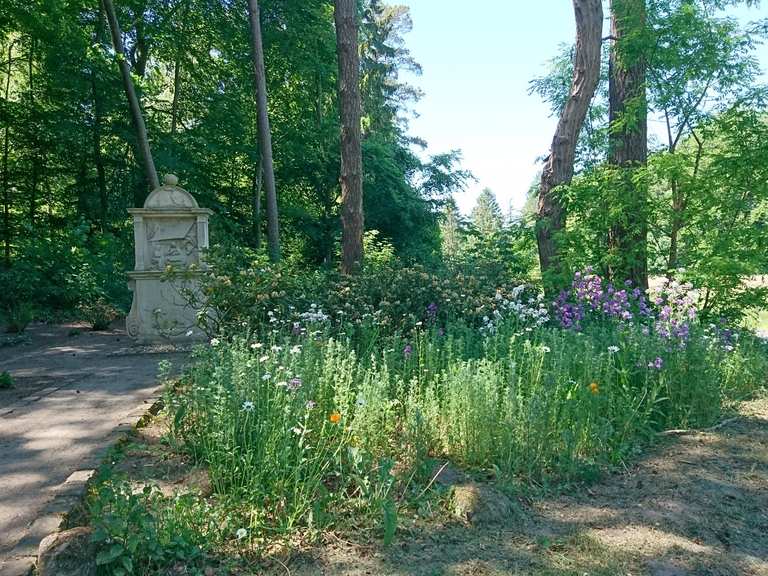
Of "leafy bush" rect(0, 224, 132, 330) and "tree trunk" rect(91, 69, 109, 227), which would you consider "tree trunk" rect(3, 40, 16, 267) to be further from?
"leafy bush" rect(0, 224, 132, 330)

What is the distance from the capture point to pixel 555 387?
3908mm

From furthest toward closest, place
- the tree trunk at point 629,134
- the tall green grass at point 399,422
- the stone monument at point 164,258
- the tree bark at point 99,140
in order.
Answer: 1. the tree bark at point 99,140
2. the stone monument at point 164,258
3. the tree trunk at point 629,134
4. the tall green grass at point 399,422

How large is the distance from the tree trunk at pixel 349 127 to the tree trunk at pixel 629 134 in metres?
3.74

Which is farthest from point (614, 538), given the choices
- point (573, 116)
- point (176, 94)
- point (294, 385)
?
point (176, 94)

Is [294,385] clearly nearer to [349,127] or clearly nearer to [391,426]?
[391,426]

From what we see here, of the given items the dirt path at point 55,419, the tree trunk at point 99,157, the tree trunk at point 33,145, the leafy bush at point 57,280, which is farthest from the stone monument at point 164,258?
the tree trunk at point 33,145

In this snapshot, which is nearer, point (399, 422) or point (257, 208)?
point (399, 422)

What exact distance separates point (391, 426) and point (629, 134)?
6554mm

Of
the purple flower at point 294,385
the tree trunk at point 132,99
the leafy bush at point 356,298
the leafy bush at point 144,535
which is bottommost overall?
the leafy bush at point 144,535

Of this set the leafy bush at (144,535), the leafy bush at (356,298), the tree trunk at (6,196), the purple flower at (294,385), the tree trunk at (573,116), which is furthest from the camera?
the tree trunk at (6,196)

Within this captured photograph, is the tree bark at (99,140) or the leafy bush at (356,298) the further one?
the tree bark at (99,140)

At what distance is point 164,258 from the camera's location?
29.3ft

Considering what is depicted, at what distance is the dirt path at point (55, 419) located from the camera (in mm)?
2789

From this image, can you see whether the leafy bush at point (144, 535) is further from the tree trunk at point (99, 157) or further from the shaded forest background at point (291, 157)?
the tree trunk at point (99, 157)
